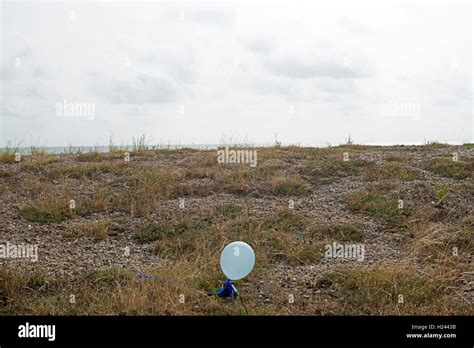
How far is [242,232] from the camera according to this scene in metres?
9.02

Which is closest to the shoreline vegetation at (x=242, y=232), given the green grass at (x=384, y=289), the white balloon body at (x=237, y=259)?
the green grass at (x=384, y=289)

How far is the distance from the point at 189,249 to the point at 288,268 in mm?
1757

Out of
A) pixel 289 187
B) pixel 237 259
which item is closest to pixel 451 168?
pixel 289 187

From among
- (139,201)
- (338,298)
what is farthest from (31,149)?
(338,298)

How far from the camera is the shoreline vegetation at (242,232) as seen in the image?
6.64m

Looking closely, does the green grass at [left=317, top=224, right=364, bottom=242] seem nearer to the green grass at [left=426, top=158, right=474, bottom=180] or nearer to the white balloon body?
the white balloon body

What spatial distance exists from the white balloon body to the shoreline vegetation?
2.07 feet

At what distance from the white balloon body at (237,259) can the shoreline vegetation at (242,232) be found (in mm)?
630

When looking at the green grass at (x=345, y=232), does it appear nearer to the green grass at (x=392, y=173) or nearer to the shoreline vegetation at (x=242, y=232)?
the shoreline vegetation at (x=242, y=232)

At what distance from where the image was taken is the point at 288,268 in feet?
25.7

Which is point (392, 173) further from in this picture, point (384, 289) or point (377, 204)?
point (384, 289)
